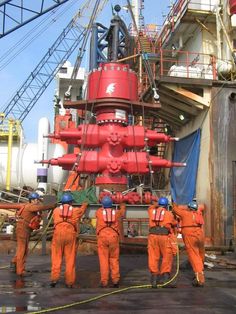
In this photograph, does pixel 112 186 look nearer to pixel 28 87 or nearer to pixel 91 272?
pixel 91 272

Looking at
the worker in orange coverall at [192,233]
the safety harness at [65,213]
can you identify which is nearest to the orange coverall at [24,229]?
the safety harness at [65,213]

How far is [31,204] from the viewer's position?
1044 cm

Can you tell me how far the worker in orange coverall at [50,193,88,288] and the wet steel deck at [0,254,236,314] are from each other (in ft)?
0.86

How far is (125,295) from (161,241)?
1.52m

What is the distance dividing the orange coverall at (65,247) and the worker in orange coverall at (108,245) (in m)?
0.51

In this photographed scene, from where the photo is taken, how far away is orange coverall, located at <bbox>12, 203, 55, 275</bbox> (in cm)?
1006

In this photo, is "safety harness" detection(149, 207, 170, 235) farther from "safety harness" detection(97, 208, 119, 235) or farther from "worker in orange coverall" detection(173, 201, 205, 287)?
"safety harness" detection(97, 208, 119, 235)

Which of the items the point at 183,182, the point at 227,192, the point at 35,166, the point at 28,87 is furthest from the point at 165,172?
the point at 28,87

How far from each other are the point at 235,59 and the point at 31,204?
401 inches

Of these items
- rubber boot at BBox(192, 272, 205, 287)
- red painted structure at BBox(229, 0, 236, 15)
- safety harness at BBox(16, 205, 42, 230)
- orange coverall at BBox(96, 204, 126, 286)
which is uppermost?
red painted structure at BBox(229, 0, 236, 15)

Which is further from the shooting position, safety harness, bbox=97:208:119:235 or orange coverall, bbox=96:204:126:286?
safety harness, bbox=97:208:119:235

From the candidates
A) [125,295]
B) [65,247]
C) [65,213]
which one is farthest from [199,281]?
[65,213]

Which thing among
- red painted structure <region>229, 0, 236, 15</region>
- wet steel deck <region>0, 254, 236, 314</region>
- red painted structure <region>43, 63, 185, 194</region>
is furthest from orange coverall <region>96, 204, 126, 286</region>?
red painted structure <region>229, 0, 236, 15</region>

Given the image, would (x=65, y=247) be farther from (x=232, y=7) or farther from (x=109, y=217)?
(x=232, y=7)
